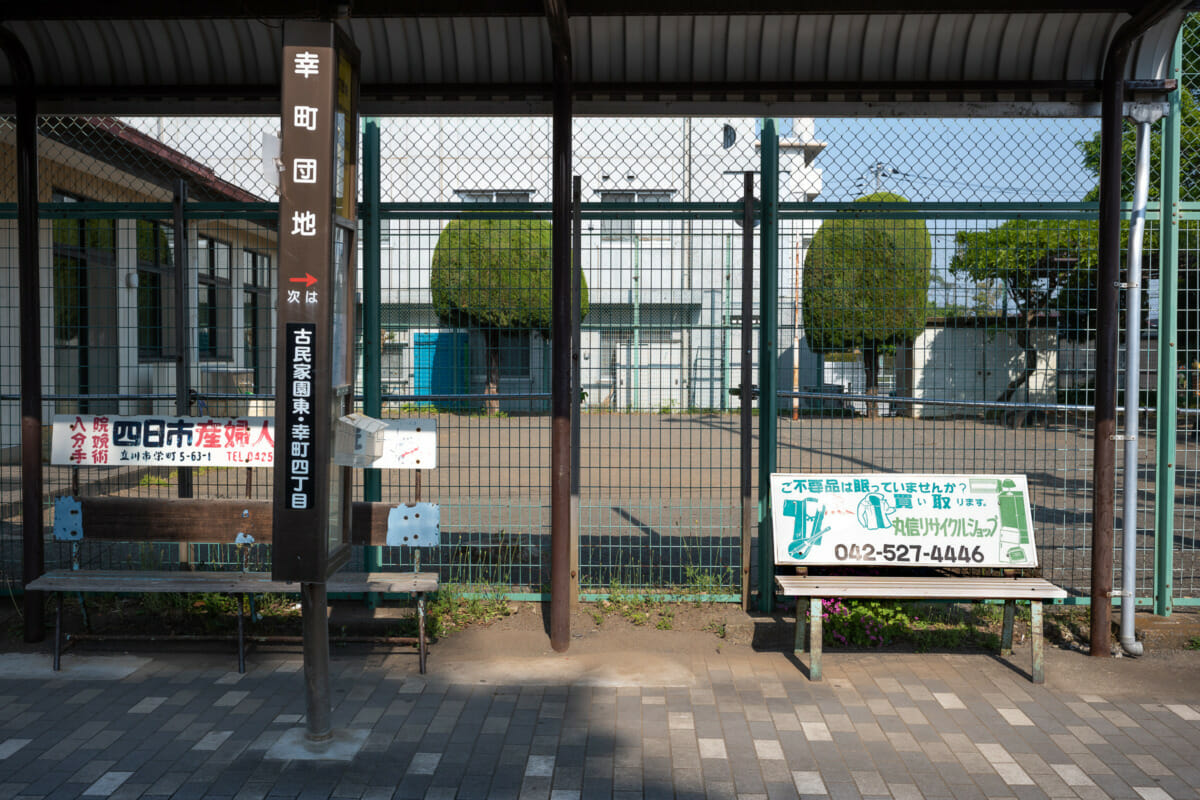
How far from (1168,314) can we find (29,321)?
6774 millimetres

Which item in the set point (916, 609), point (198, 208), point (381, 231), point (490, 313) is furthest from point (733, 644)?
point (198, 208)

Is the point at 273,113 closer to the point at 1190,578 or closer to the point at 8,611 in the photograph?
the point at 8,611

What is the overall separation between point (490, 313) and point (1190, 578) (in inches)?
224

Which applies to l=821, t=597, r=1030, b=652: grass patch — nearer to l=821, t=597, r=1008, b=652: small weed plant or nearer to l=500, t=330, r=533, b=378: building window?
l=821, t=597, r=1008, b=652: small weed plant

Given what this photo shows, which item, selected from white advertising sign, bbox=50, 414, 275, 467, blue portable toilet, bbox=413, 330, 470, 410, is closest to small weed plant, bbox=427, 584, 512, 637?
blue portable toilet, bbox=413, 330, 470, 410

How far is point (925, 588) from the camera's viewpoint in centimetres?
509

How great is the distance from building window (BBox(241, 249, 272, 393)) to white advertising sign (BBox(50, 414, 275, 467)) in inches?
27.4

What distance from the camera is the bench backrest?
541cm

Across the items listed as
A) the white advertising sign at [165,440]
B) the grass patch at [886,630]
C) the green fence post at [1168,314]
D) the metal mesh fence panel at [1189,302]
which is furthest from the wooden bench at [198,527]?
the metal mesh fence panel at [1189,302]

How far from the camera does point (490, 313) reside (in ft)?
20.2

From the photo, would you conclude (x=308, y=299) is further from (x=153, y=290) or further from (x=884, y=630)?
(x=153, y=290)

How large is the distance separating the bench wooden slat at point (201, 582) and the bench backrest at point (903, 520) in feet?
6.99

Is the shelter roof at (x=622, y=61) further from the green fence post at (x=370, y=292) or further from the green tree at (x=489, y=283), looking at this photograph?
the green tree at (x=489, y=283)

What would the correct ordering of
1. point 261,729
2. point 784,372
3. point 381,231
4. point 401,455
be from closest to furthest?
point 261,729, point 401,455, point 381,231, point 784,372
